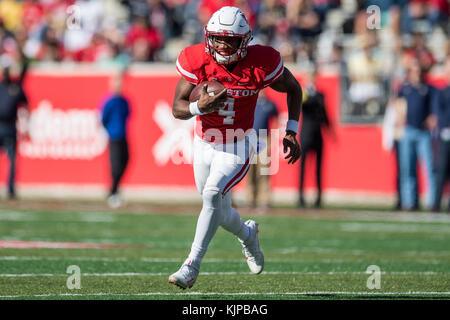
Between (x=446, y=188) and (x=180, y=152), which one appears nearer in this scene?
(x=446, y=188)

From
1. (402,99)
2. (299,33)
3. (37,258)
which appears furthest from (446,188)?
(37,258)

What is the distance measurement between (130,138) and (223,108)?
11198 mm

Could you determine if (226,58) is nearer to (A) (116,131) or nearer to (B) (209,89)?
(B) (209,89)

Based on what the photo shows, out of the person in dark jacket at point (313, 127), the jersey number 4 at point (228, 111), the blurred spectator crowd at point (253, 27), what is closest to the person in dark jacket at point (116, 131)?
the blurred spectator crowd at point (253, 27)

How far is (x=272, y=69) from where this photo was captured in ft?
21.7

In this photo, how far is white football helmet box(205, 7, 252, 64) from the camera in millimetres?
6340

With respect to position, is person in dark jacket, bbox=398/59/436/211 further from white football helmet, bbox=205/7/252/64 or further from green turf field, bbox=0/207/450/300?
white football helmet, bbox=205/7/252/64

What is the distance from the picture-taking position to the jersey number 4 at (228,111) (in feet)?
21.5

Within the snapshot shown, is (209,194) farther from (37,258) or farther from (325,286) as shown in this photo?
(37,258)

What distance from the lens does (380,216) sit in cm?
1370

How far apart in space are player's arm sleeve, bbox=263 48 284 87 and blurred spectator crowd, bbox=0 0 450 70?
891 centimetres

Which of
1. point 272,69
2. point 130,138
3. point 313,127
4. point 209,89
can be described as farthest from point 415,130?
point 209,89

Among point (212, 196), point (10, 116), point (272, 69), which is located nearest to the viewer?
point (212, 196)
